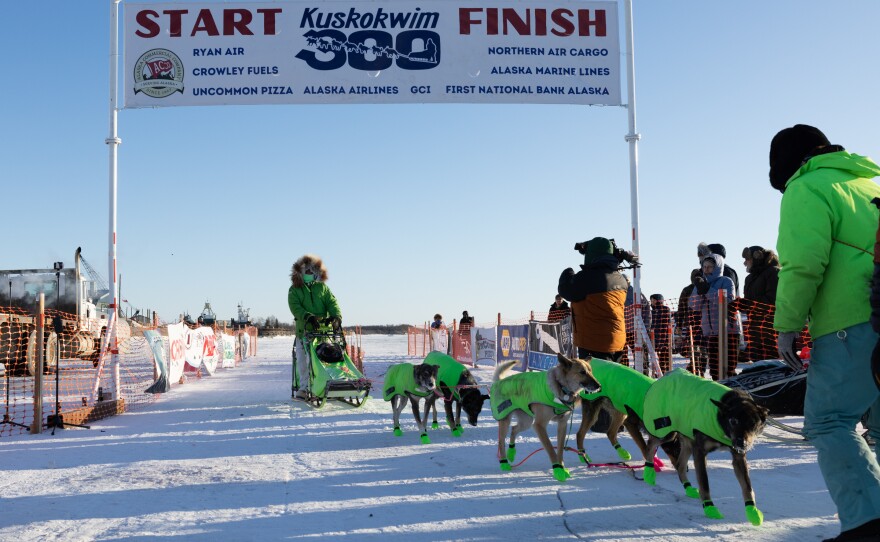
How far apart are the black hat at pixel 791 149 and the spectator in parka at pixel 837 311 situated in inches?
7.6

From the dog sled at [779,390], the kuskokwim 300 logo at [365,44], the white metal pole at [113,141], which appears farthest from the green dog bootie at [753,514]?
the white metal pole at [113,141]

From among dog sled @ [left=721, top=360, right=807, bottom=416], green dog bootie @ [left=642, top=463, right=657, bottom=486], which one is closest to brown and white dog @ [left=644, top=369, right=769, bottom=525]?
green dog bootie @ [left=642, top=463, right=657, bottom=486]

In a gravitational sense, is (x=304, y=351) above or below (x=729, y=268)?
below

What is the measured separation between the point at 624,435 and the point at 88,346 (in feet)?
54.9

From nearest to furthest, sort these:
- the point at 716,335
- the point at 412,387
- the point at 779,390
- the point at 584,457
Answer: the point at 584,457
the point at 779,390
the point at 412,387
the point at 716,335

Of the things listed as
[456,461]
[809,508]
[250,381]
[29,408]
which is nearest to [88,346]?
[250,381]

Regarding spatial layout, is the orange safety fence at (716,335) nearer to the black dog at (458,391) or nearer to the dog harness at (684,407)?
the black dog at (458,391)

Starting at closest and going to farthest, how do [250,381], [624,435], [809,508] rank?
[809,508] → [624,435] → [250,381]

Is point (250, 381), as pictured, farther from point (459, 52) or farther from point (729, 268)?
point (729, 268)

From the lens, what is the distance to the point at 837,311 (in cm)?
270

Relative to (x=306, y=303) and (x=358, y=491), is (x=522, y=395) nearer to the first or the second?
(x=358, y=491)

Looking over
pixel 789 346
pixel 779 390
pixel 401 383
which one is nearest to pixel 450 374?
pixel 401 383

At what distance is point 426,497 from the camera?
13.9 ft

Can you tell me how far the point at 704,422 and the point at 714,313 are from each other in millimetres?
5031
